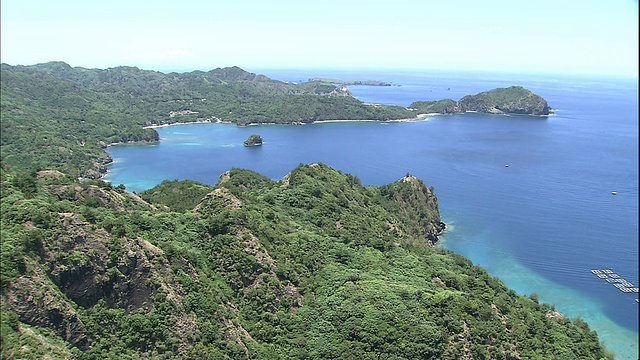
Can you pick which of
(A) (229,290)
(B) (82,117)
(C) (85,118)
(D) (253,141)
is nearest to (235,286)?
(A) (229,290)

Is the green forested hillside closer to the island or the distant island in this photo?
the distant island

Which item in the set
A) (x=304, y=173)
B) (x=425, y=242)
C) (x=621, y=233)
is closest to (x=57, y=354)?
(x=304, y=173)

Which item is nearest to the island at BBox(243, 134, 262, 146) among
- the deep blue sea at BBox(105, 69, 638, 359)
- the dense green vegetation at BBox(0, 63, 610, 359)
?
the deep blue sea at BBox(105, 69, 638, 359)

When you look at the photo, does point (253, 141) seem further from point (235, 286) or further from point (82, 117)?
point (235, 286)

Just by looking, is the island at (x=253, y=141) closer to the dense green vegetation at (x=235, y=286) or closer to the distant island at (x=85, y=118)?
the distant island at (x=85, y=118)

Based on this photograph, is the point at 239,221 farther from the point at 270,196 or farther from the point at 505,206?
the point at 505,206

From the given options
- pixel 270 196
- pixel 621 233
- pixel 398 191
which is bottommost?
pixel 621 233
